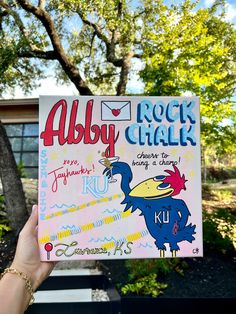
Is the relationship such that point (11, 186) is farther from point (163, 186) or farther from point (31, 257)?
point (163, 186)

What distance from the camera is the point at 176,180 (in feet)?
4.44

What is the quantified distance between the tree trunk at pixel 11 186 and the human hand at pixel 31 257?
11.7 feet

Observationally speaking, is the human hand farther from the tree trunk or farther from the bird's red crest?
the tree trunk

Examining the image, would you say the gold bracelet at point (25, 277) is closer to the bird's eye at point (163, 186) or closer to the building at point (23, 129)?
the bird's eye at point (163, 186)

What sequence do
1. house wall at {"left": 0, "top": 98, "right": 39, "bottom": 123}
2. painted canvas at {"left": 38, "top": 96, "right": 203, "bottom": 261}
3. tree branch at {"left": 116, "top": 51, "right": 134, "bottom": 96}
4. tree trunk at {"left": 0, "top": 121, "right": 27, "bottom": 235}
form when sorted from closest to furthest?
1. painted canvas at {"left": 38, "top": 96, "right": 203, "bottom": 261}
2. tree trunk at {"left": 0, "top": 121, "right": 27, "bottom": 235}
3. tree branch at {"left": 116, "top": 51, "right": 134, "bottom": 96}
4. house wall at {"left": 0, "top": 98, "right": 39, "bottom": 123}

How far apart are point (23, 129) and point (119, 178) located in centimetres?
940

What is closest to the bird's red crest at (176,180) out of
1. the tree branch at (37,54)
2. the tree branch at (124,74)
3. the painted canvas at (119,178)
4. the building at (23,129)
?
the painted canvas at (119,178)

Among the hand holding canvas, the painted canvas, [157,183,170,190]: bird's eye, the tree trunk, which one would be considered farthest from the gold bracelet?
the tree trunk

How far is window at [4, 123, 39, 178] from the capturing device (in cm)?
1012

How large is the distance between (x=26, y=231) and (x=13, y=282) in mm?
228

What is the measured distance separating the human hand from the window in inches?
352

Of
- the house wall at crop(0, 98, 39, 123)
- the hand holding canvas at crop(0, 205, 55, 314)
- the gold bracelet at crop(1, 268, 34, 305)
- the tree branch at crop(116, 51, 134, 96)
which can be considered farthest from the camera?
the house wall at crop(0, 98, 39, 123)

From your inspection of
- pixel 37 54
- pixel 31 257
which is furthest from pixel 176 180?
pixel 37 54

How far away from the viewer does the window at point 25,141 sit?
10125mm
